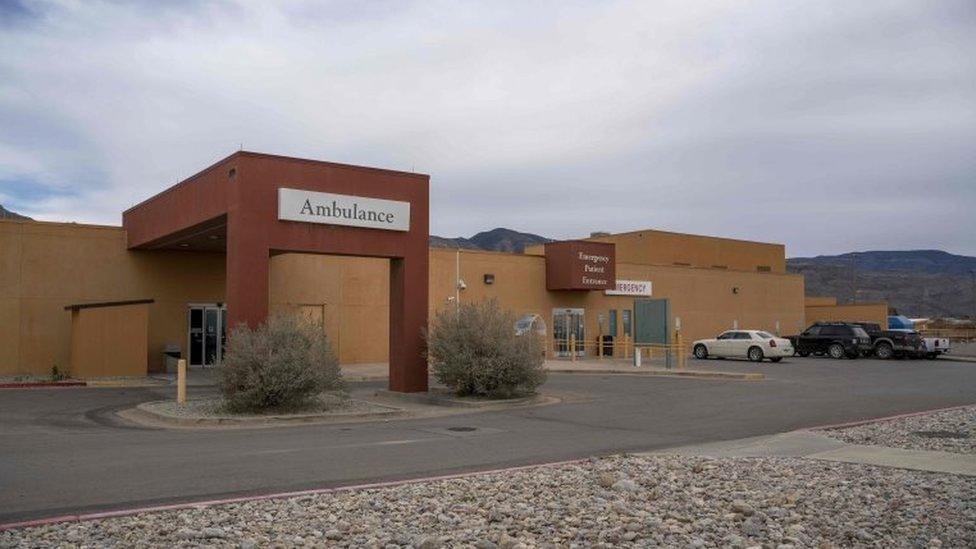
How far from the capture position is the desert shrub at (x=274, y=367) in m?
18.0

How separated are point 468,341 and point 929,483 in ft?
43.1

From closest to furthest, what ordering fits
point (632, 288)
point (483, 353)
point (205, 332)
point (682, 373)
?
1. point (483, 353)
2. point (682, 373)
3. point (205, 332)
4. point (632, 288)

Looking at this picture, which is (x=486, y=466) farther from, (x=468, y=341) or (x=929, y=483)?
(x=468, y=341)

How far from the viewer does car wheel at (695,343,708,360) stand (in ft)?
141

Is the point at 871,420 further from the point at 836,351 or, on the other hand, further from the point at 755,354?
the point at 836,351

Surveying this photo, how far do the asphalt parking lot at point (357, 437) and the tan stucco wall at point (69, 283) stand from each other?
5.17m

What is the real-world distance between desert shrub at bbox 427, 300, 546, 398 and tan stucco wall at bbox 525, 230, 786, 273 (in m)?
31.3

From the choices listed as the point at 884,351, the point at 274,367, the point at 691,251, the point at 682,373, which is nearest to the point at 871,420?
the point at 274,367

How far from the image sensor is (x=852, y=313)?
206 feet

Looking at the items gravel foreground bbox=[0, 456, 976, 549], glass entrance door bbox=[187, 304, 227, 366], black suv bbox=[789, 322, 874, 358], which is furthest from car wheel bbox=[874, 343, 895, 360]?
gravel foreground bbox=[0, 456, 976, 549]

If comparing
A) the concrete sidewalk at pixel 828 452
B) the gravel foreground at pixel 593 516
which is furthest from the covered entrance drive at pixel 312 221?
the gravel foreground at pixel 593 516

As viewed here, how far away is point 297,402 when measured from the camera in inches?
740

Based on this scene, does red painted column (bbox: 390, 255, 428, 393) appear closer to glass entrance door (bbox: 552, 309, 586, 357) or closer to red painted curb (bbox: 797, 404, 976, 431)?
red painted curb (bbox: 797, 404, 976, 431)

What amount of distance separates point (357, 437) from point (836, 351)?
117 ft
